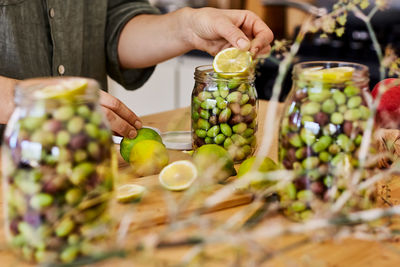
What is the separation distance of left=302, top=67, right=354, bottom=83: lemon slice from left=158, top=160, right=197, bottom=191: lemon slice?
0.26 metres

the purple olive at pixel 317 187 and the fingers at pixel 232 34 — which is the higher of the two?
the fingers at pixel 232 34

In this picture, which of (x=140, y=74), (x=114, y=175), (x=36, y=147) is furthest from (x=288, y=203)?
(x=140, y=74)

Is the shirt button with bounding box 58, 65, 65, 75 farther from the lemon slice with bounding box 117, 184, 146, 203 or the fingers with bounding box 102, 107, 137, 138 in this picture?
the lemon slice with bounding box 117, 184, 146, 203

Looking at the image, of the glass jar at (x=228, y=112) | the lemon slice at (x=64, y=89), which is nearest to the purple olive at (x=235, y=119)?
the glass jar at (x=228, y=112)

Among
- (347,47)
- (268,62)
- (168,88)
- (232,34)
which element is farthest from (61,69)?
(168,88)

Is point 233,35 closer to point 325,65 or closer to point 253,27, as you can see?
point 253,27

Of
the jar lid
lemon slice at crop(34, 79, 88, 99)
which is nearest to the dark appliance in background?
the jar lid

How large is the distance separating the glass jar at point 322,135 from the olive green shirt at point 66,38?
1.01 meters

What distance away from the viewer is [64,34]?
1.65 metres

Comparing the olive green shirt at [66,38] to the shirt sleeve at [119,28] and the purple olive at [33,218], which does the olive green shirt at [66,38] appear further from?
the purple olive at [33,218]

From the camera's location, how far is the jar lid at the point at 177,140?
1.23 meters

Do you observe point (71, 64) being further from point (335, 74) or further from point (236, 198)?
point (335, 74)

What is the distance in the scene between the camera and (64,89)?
26.4 inches

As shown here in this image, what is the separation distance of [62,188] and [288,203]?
13.2 inches
